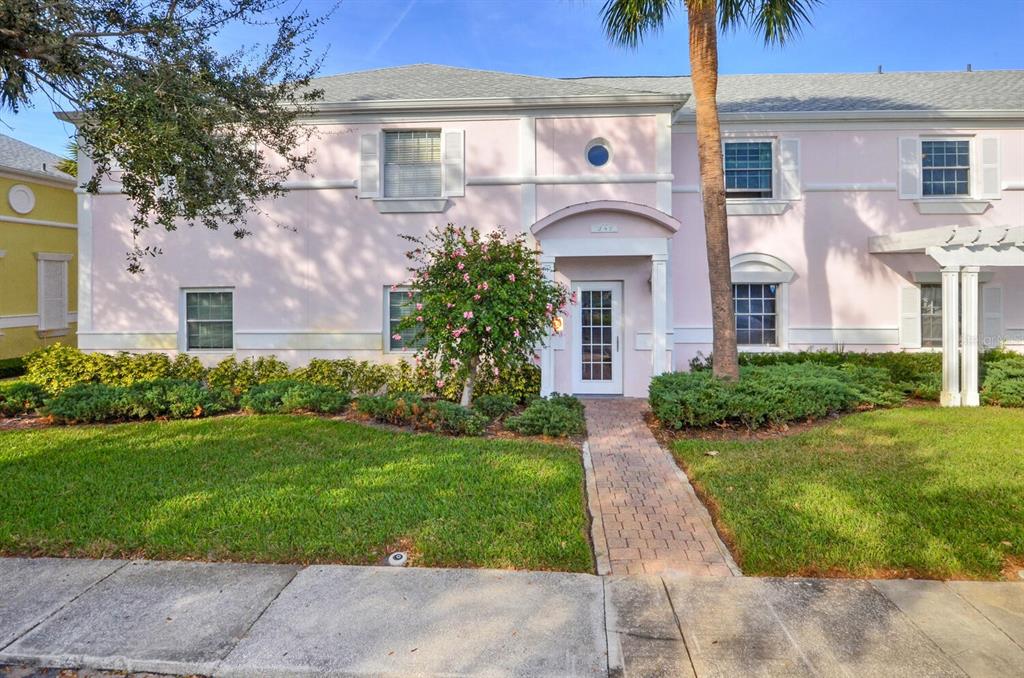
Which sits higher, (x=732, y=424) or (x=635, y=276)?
(x=635, y=276)

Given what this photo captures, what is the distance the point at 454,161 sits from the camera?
11398 millimetres

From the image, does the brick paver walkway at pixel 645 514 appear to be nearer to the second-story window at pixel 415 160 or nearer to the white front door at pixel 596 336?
the white front door at pixel 596 336

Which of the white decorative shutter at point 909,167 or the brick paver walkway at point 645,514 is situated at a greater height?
the white decorative shutter at point 909,167

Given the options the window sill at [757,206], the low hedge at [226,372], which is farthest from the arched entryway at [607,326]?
the window sill at [757,206]

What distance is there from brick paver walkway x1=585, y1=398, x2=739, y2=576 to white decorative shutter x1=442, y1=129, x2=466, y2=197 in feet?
19.3

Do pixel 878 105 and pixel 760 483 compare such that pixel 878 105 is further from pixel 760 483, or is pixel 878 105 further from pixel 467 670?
pixel 467 670

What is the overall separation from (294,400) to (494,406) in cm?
324

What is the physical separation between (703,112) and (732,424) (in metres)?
5.06

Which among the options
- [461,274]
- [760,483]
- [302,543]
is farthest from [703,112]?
[302,543]

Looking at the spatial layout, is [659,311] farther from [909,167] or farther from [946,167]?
[946,167]

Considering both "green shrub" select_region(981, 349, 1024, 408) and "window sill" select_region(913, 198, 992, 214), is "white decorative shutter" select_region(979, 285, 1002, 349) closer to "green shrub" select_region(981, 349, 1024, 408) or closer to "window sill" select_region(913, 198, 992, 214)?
"green shrub" select_region(981, 349, 1024, 408)

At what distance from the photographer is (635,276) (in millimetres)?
11383

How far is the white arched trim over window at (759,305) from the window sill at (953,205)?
9.57ft

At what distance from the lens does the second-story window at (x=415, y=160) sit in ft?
38.2
